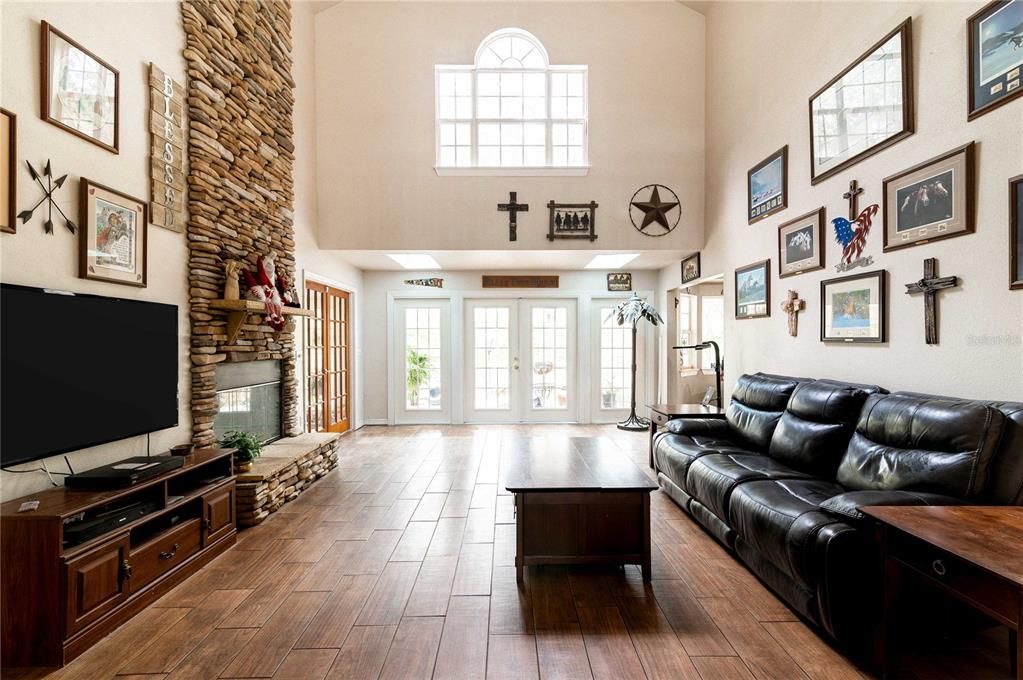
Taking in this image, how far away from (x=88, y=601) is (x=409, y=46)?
5.62 m

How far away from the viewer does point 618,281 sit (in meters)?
7.04

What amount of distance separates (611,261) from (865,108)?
11.1ft

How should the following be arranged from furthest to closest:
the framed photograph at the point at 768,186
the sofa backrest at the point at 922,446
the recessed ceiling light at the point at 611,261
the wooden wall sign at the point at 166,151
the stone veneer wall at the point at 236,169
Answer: the recessed ceiling light at the point at 611,261, the framed photograph at the point at 768,186, the stone veneer wall at the point at 236,169, the wooden wall sign at the point at 166,151, the sofa backrest at the point at 922,446

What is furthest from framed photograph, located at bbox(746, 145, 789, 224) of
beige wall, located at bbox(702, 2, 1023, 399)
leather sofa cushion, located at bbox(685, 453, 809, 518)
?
leather sofa cushion, located at bbox(685, 453, 809, 518)

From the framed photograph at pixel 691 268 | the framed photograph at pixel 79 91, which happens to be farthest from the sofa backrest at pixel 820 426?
the framed photograph at pixel 79 91

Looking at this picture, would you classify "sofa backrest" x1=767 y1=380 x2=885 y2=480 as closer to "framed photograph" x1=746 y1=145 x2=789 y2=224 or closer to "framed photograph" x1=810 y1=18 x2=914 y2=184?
"framed photograph" x1=810 y1=18 x2=914 y2=184

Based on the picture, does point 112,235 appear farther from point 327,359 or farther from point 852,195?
point 852,195

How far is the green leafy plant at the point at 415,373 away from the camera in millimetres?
7051

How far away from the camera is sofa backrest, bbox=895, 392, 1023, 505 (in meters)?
1.91

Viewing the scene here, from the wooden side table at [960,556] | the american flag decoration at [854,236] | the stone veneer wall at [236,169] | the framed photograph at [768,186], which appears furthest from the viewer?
the framed photograph at [768,186]

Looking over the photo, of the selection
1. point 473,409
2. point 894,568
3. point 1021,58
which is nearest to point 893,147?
point 1021,58

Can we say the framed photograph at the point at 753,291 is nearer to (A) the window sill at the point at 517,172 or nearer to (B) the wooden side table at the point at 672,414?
(B) the wooden side table at the point at 672,414

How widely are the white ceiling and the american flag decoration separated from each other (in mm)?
2470

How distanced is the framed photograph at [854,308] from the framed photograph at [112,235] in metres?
4.28
